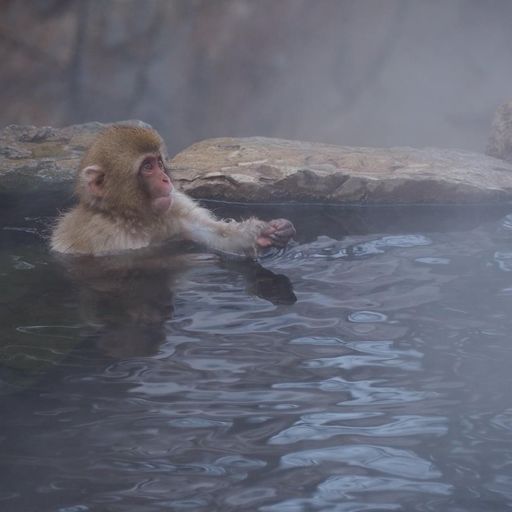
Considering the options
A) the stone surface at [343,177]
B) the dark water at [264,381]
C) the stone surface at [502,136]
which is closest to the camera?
the dark water at [264,381]

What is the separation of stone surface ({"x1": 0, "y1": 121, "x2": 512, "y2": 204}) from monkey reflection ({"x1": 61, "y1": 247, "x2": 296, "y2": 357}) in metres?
0.98

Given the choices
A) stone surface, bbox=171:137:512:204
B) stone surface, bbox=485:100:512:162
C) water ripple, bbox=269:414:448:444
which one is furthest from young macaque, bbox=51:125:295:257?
stone surface, bbox=485:100:512:162

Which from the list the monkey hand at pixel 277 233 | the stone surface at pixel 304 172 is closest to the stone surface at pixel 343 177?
the stone surface at pixel 304 172

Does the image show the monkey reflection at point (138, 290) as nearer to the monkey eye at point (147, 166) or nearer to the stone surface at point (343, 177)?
the monkey eye at point (147, 166)

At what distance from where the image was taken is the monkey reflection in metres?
3.20

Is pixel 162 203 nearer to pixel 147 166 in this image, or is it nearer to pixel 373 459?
pixel 147 166

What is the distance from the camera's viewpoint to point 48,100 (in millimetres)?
7742

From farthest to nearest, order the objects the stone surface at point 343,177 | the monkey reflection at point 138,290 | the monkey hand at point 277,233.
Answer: the stone surface at point 343,177 → the monkey hand at point 277,233 → the monkey reflection at point 138,290

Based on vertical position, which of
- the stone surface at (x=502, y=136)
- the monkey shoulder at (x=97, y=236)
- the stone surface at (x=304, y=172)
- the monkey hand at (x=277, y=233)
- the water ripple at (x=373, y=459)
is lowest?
the water ripple at (x=373, y=459)

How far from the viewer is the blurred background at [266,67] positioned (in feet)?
25.2

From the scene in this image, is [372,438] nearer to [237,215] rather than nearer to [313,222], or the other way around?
[313,222]

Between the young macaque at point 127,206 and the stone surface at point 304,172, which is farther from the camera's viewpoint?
the stone surface at point 304,172

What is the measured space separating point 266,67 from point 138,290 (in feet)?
14.9

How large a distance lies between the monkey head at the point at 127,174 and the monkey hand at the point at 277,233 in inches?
27.3
